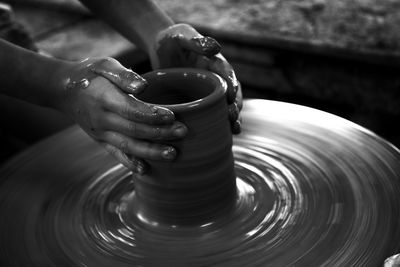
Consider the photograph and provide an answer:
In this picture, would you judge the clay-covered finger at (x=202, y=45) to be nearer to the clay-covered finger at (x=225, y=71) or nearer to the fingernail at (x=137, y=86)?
the clay-covered finger at (x=225, y=71)

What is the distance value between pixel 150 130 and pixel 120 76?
0.12 m

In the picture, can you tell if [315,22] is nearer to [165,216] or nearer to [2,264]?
[165,216]

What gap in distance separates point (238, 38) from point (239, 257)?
53.7 inches

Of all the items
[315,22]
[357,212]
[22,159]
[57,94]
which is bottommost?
[315,22]

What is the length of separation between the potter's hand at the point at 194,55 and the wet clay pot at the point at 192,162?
2.8 inches

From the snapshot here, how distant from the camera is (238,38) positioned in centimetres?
231

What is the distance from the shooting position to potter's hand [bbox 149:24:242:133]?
3.96ft

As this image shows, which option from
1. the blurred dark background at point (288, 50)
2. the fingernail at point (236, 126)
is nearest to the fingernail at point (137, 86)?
the fingernail at point (236, 126)

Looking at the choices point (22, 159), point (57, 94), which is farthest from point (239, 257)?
point (22, 159)

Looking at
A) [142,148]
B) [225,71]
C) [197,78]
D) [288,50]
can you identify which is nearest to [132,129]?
[142,148]

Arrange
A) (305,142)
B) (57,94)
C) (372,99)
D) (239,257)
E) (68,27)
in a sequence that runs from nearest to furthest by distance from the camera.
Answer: (239,257) < (57,94) < (305,142) < (372,99) < (68,27)

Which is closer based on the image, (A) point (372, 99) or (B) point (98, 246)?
(B) point (98, 246)

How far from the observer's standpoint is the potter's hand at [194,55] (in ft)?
3.96

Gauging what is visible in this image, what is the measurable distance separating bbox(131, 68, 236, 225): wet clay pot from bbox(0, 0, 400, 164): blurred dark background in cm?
77
